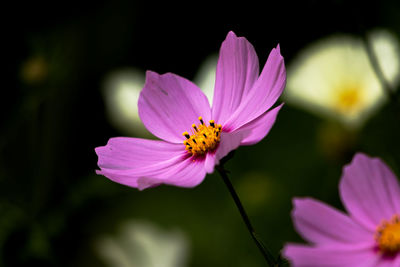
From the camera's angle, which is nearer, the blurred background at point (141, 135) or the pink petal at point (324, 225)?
the pink petal at point (324, 225)

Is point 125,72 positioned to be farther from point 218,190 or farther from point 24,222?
point 24,222

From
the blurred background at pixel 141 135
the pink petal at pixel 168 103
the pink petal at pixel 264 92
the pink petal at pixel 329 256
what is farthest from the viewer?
the blurred background at pixel 141 135

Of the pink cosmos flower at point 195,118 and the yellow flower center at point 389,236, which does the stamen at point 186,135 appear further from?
the yellow flower center at point 389,236

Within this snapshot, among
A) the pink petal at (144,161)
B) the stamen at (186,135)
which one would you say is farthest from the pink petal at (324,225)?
the stamen at (186,135)

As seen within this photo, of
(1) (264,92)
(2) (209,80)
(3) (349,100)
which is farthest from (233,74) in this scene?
(2) (209,80)

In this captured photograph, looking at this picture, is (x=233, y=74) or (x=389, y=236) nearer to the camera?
(x=389, y=236)

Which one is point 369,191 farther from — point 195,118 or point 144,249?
point 144,249

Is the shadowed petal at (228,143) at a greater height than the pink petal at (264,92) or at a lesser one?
lesser
